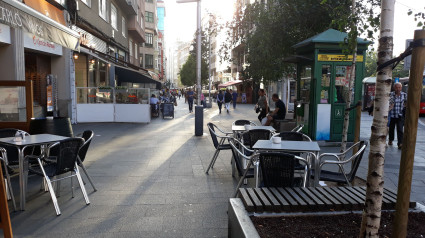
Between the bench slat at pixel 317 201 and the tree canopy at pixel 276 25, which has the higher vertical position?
the tree canopy at pixel 276 25

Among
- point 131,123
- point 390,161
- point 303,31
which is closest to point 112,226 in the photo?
point 390,161

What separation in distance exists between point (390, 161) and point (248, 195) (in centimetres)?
555

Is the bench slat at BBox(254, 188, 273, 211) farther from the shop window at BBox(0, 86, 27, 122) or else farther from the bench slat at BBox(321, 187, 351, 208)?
the shop window at BBox(0, 86, 27, 122)

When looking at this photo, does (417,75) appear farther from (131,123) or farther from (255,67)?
(131,123)

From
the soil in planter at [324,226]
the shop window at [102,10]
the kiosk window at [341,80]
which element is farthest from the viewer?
the shop window at [102,10]

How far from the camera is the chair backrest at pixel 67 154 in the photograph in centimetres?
457

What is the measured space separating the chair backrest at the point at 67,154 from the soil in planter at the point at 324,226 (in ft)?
9.24

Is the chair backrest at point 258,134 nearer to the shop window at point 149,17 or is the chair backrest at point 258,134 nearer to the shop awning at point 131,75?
the shop awning at point 131,75

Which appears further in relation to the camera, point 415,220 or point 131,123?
point 131,123

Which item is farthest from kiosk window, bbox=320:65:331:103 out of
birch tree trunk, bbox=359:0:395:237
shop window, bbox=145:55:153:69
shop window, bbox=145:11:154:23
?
shop window, bbox=145:11:154:23

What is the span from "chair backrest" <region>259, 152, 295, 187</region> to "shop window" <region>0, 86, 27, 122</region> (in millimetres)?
5686

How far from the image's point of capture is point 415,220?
10.2 feet

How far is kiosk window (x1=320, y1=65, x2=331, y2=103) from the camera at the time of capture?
29.9ft

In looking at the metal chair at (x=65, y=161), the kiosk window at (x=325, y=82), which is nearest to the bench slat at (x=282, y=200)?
the metal chair at (x=65, y=161)
